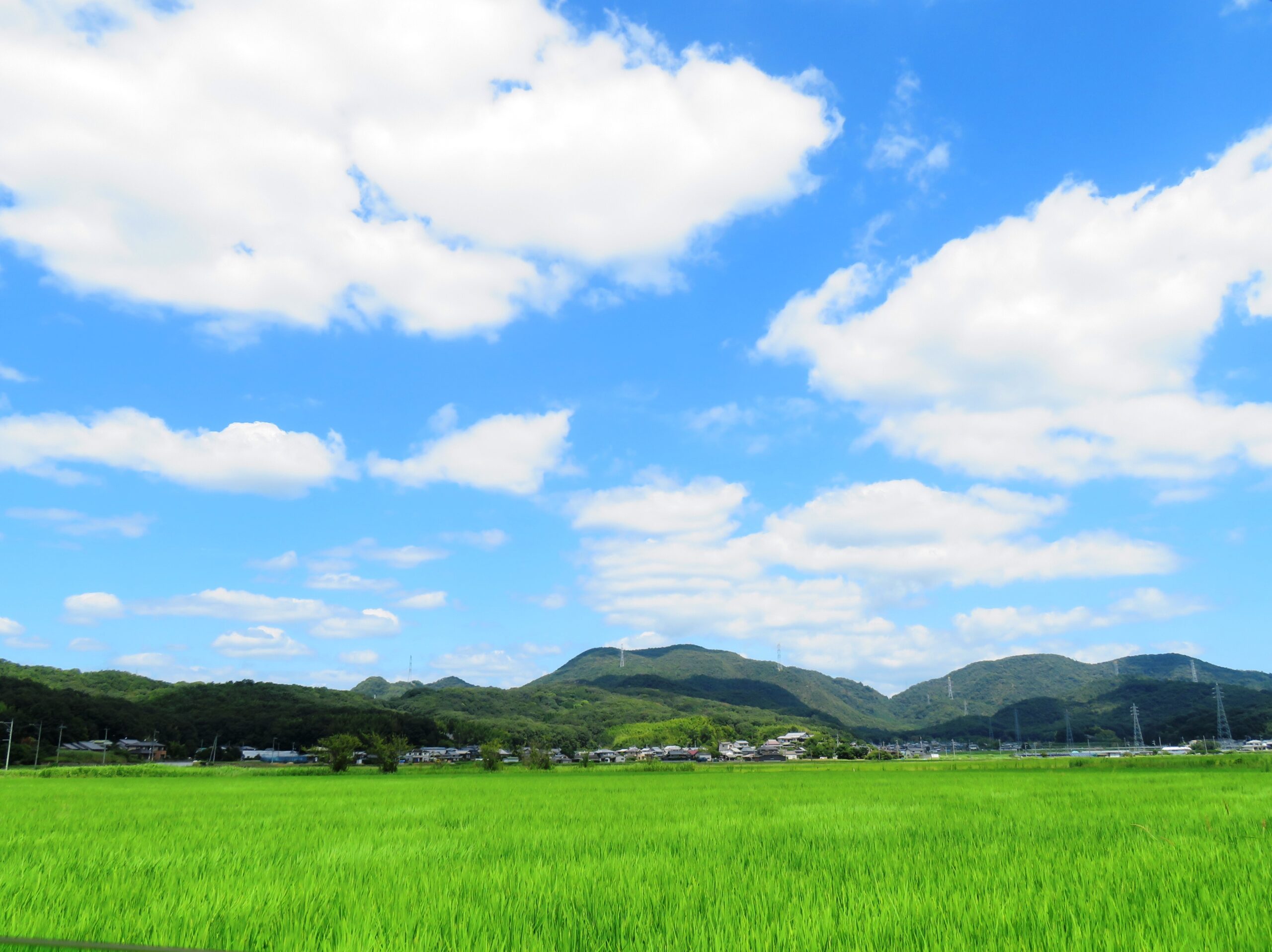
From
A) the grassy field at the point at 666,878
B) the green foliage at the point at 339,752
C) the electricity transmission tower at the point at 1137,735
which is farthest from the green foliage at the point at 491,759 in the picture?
the electricity transmission tower at the point at 1137,735

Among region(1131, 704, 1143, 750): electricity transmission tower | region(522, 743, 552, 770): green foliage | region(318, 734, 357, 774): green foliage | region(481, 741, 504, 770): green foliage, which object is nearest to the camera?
region(318, 734, 357, 774): green foliage

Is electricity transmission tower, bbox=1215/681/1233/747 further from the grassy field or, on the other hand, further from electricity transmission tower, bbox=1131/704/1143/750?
the grassy field

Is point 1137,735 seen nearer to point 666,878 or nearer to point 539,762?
point 539,762

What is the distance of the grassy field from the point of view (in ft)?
15.8

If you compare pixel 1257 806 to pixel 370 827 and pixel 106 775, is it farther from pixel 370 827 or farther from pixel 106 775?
pixel 106 775

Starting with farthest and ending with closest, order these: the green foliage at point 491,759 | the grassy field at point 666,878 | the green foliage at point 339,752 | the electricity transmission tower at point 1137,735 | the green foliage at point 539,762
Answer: the electricity transmission tower at point 1137,735
the green foliage at point 539,762
the green foliage at point 491,759
the green foliage at point 339,752
the grassy field at point 666,878

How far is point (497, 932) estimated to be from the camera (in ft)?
15.9

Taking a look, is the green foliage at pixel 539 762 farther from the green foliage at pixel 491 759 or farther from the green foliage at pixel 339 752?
the green foliage at pixel 339 752

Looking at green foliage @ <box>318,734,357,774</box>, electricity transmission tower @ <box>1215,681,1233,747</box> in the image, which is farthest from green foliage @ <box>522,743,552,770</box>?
electricity transmission tower @ <box>1215,681,1233,747</box>

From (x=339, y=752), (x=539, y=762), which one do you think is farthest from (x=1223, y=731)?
(x=339, y=752)

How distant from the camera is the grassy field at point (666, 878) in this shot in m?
4.83

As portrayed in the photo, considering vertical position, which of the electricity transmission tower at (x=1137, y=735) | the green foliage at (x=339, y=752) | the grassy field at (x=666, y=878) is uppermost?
the grassy field at (x=666, y=878)

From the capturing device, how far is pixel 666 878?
6941mm

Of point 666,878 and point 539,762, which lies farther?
point 539,762
